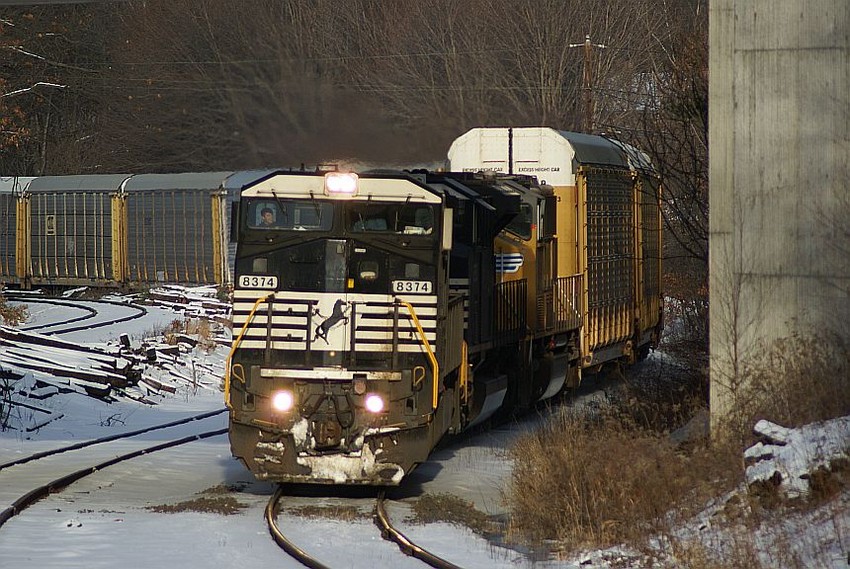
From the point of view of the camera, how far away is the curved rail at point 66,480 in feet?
33.5

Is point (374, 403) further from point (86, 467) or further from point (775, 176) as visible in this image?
point (775, 176)

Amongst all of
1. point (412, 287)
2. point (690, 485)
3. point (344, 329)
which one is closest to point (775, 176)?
point (690, 485)

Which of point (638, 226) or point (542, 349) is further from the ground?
point (638, 226)

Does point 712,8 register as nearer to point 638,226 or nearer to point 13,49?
point 638,226

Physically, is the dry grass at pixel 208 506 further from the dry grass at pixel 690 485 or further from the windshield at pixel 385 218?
the windshield at pixel 385 218

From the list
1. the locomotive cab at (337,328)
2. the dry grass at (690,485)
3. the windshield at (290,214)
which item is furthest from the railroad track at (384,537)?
the windshield at (290,214)

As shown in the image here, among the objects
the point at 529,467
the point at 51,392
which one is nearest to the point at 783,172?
the point at 529,467

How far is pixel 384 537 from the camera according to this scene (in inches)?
374

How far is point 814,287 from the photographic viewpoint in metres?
10.7

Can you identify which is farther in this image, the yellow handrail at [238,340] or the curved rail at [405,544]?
the yellow handrail at [238,340]

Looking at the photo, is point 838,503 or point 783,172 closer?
point 838,503

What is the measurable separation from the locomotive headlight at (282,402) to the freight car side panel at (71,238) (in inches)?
900

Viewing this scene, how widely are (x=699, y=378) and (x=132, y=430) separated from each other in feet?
24.8

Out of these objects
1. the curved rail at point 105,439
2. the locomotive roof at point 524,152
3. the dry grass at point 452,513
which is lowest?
the curved rail at point 105,439
